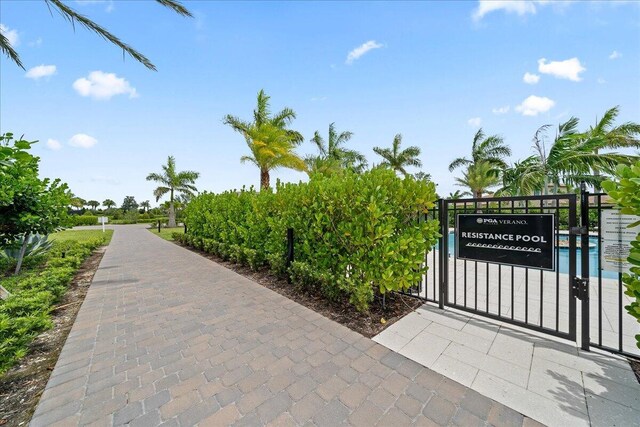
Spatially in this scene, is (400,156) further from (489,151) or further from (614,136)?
(614,136)

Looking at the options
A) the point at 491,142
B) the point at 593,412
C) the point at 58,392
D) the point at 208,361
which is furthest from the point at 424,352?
the point at 491,142

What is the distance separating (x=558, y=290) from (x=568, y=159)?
529 inches

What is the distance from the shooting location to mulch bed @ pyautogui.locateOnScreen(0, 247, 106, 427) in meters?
2.18

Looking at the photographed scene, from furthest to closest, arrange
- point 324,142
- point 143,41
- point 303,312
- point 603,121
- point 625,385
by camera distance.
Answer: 1. point 324,142
2. point 603,121
3. point 143,41
4. point 303,312
5. point 625,385

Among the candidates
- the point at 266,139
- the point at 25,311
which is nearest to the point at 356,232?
the point at 25,311

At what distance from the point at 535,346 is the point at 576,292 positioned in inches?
29.5

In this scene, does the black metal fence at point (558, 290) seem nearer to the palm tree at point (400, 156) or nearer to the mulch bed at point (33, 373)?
the mulch bed at point (33, 373)

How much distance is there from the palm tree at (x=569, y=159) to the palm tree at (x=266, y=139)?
1244 cm

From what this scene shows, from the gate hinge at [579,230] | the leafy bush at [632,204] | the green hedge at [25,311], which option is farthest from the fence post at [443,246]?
the green hedge at [25,311]

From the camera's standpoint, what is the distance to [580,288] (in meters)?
2.86

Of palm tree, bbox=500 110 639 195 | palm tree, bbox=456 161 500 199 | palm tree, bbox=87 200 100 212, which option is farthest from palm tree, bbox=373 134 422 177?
palm tree, bbox=87 200 100 212

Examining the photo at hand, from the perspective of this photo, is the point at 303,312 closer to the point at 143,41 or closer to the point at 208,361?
the point at 208,361

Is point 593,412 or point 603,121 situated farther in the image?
point 603,121

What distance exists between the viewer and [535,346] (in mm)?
2965
